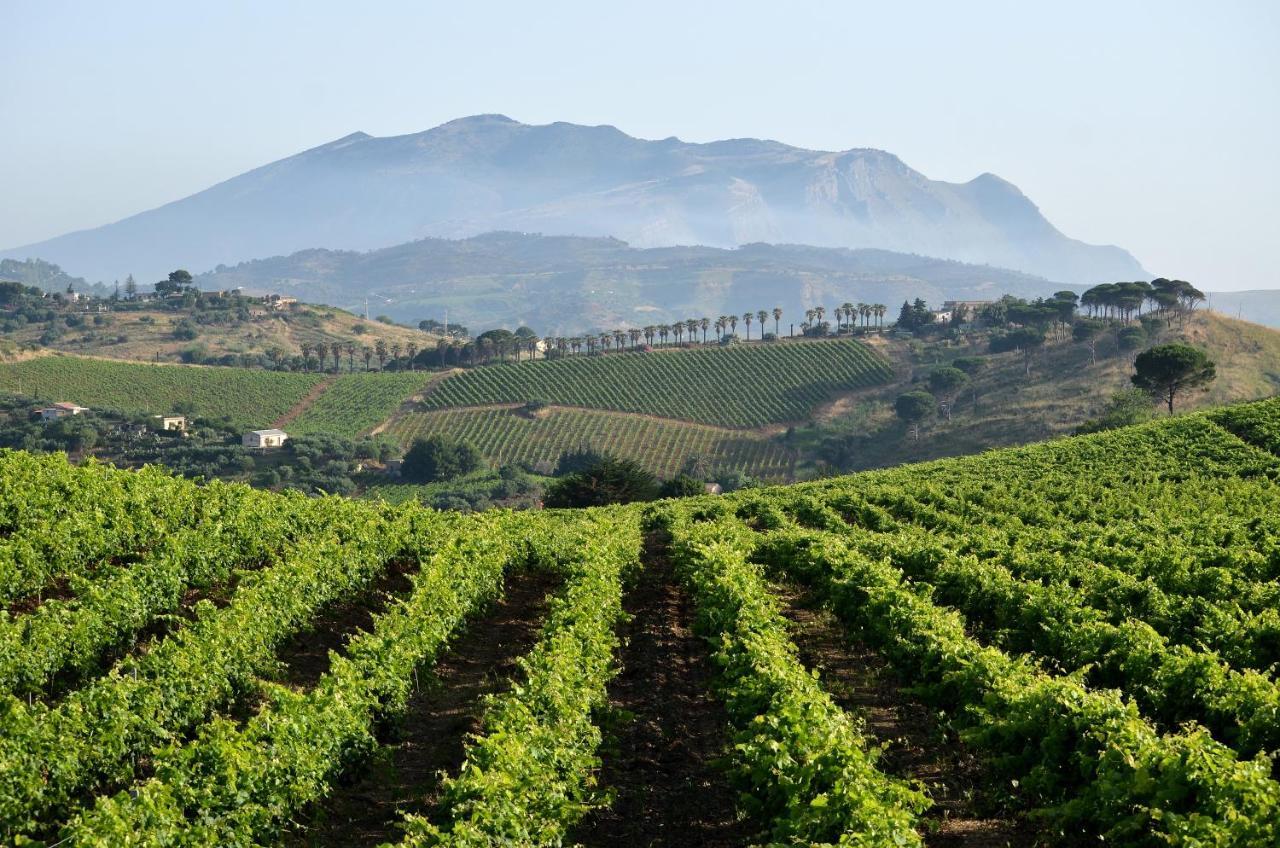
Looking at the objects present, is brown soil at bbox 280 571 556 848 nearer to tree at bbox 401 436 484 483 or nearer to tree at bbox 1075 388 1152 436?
tree at bbox 1075 388 1152 436

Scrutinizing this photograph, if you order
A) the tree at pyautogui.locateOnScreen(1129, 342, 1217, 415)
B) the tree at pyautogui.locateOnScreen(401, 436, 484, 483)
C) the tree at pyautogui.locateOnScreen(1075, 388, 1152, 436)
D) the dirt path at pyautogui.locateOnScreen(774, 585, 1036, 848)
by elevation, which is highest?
the tree at pyautogui.locateOnScreen(1129, 342, 1217, 415)

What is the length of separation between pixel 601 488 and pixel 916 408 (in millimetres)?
64882

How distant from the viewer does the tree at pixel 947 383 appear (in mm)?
143625

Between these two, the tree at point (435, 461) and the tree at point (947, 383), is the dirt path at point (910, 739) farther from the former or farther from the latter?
the tree at point (947, 383)

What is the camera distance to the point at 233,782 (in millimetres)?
15055

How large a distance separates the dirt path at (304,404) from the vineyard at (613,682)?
112424 mm

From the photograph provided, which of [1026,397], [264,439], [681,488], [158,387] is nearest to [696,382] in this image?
[1026,397]

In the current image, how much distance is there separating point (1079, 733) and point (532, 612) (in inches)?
729

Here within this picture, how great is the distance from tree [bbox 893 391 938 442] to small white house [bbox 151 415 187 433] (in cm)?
7992

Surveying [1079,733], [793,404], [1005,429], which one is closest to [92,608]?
[1079,733]

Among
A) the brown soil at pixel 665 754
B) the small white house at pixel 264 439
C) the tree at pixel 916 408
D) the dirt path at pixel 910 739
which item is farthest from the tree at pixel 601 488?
the tree at pixel 916 408

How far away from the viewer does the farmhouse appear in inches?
4978

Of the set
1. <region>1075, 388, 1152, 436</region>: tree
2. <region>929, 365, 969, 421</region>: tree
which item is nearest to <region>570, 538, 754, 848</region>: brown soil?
<region>1075, 388, 1152, 436</region>: tree

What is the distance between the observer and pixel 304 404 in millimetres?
156750
